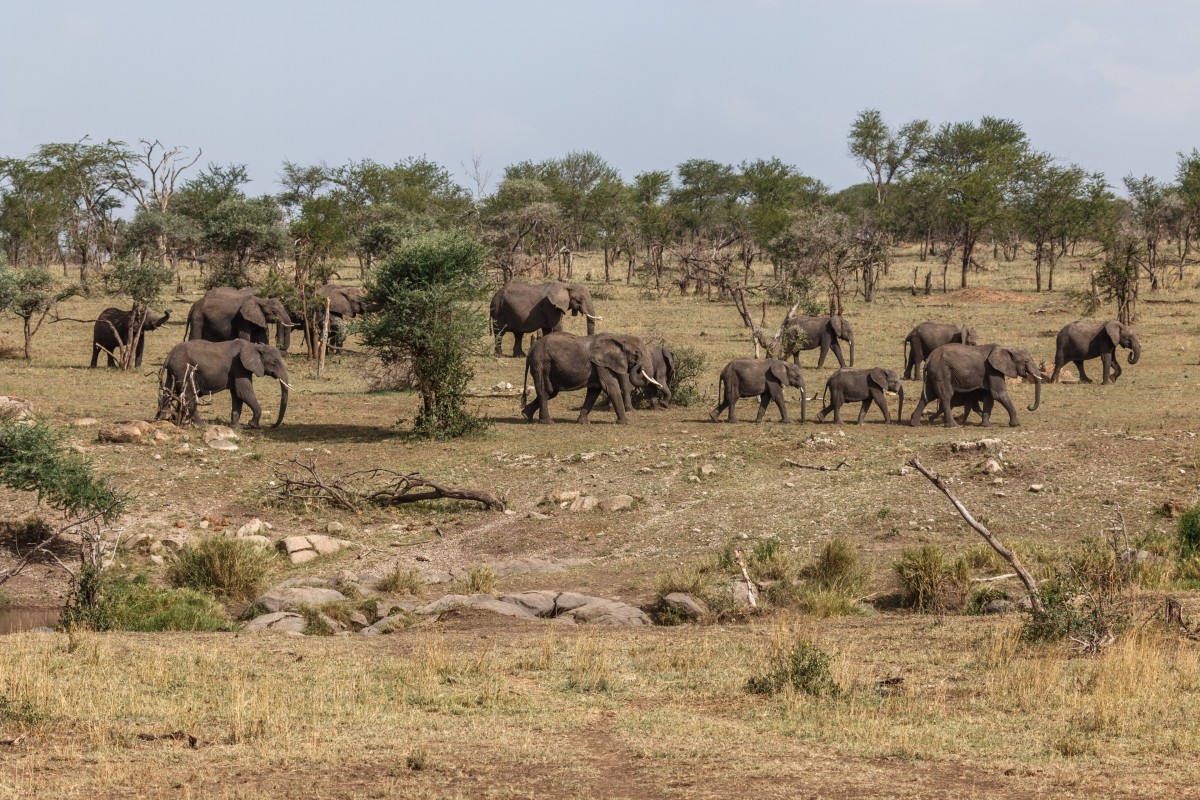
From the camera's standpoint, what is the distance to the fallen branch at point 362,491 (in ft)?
61.9

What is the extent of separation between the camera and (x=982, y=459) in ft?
63.8

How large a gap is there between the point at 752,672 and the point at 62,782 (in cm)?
513

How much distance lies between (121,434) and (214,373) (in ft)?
7.68

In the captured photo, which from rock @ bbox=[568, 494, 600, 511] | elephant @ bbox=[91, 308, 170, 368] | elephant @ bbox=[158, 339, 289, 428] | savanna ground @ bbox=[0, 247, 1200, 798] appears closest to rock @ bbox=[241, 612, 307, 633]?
savanna ground @ bbox=[0, 247, 1200, 798]

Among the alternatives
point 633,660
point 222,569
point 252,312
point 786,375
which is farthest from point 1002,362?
point 252,312

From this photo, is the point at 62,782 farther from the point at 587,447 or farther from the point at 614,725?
the point at 587,447

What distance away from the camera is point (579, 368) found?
24.2 m

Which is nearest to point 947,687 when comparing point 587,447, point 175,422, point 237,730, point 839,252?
point 237,730

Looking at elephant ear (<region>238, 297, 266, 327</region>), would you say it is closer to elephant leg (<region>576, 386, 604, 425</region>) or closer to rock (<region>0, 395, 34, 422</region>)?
rock (<region>0, 395, 34, 422</region>)

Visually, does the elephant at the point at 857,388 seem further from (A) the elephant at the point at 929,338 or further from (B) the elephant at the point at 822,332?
(B) the elephant at the point at 822,332

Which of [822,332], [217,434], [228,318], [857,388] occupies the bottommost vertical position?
[217,434]

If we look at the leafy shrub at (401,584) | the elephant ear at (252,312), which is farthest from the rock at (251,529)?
the elephant ear at (252,312)

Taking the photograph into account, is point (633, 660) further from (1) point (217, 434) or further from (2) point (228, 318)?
(2) point (228, 318)

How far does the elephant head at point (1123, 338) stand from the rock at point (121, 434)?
65.3ft
